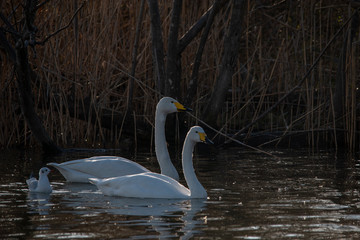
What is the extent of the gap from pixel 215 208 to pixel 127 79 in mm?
5963

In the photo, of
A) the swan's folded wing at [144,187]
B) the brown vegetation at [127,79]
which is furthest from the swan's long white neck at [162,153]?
the brown vegetation at [127,79]

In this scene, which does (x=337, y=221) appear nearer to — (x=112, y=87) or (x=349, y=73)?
(x=349, y=73)

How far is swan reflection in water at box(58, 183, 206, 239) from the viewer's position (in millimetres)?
5121

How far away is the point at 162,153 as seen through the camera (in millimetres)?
8117

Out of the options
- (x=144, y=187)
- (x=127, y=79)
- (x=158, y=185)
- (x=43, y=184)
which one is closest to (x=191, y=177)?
(x=158, y=185)

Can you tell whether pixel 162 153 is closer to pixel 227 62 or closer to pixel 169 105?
pixel 169 105

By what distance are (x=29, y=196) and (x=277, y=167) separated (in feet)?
11.3

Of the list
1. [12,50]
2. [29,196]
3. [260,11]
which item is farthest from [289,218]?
[260,11]

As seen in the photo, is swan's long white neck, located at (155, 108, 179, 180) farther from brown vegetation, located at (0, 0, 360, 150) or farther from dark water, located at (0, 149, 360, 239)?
brown vegetation, located at (0, 0, 360, 150)

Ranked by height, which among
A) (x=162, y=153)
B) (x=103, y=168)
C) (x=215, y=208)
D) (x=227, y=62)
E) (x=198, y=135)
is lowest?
(x=215, y=208)

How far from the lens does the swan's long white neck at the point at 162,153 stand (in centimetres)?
802

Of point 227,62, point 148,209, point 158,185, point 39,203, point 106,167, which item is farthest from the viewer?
point 227,62

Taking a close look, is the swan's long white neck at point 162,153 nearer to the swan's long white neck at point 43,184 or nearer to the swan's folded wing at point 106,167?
the swan's folded wing at point 106,167

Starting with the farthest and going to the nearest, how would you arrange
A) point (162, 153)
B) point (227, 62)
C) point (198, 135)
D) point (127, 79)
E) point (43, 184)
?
point (127, 79) < point (227, 62) < point (162, 153) < point (198, 135) < point (43, 184)
